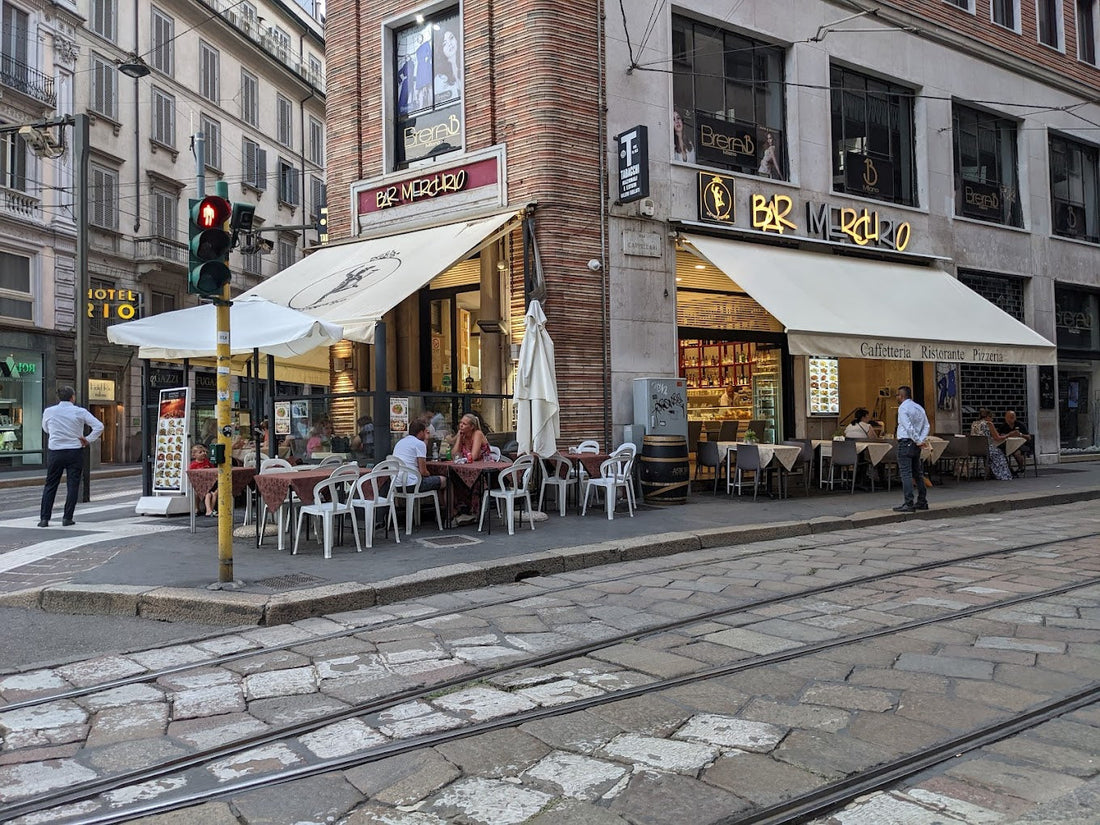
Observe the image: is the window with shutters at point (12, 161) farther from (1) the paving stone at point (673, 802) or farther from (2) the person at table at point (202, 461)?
(1) the paving stone at point (673, 802)

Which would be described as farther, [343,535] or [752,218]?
[752,218]

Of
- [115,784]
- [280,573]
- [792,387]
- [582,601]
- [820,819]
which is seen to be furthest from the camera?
[792,387]

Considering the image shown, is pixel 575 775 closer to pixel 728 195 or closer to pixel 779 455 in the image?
pixel 779 455

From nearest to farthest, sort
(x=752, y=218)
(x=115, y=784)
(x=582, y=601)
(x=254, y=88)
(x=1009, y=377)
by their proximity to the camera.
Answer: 1. (x=115, y=784)
2. (x=582, y=601)
3. (x=752, y=218)
4. (x=1009, y=377)
5. (x=254, y=88)

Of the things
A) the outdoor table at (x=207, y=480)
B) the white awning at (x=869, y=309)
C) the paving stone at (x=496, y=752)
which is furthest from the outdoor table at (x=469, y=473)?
the paving stone at (x=496, y=752)

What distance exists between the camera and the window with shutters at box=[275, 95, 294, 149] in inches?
1367

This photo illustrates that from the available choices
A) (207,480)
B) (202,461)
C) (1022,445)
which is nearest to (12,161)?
(202,461)

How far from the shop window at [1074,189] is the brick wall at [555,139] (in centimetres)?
1296

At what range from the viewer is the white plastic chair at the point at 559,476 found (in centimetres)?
1044

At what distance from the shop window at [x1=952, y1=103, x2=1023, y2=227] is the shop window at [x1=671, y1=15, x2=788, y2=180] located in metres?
5.13

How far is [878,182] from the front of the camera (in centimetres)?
1576

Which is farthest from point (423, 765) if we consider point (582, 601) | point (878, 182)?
point (878, 182)

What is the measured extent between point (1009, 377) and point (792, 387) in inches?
246

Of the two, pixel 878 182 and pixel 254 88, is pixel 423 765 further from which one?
pixel 254 88
